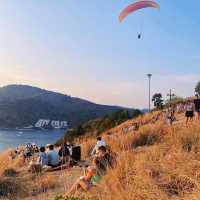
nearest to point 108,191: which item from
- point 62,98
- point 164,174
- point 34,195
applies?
point 164,174

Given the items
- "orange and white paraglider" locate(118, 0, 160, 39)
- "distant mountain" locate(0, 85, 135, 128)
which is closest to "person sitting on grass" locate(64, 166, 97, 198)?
"orange and white paraglider" locate(118, 0, 160, 39)

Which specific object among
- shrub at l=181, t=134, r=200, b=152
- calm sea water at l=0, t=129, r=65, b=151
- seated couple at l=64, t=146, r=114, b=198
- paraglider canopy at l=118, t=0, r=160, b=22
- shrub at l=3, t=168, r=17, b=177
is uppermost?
paraglider canopy at l=118, t=0, r=160, b=22

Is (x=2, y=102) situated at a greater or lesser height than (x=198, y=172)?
greater

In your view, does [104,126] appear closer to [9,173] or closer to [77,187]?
[9,173]

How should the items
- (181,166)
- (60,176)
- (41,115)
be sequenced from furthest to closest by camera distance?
1. (41,115)
2. (60,176)
3. (181,166)

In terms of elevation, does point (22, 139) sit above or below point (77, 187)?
below

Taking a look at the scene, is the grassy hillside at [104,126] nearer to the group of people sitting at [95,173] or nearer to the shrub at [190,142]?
the shrub at [190,142]

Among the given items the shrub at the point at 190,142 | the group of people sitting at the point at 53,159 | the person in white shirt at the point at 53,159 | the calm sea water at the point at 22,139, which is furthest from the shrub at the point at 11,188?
the calm sea water at the point at 22,139

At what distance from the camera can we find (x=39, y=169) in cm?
913

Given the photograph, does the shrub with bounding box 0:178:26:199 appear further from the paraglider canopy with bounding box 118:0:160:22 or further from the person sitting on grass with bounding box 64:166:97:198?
the paraglider canopy with bounding box 118:0:160:22

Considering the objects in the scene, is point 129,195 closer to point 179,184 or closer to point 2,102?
point 179,184

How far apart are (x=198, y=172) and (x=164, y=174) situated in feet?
2.24

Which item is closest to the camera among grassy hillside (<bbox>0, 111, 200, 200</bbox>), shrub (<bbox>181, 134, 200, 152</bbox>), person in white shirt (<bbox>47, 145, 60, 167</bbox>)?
grassy hillside (<bbox>0, 111, 200, 200</bbox>)

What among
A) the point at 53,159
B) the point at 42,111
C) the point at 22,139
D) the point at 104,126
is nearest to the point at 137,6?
the point at 53,159
